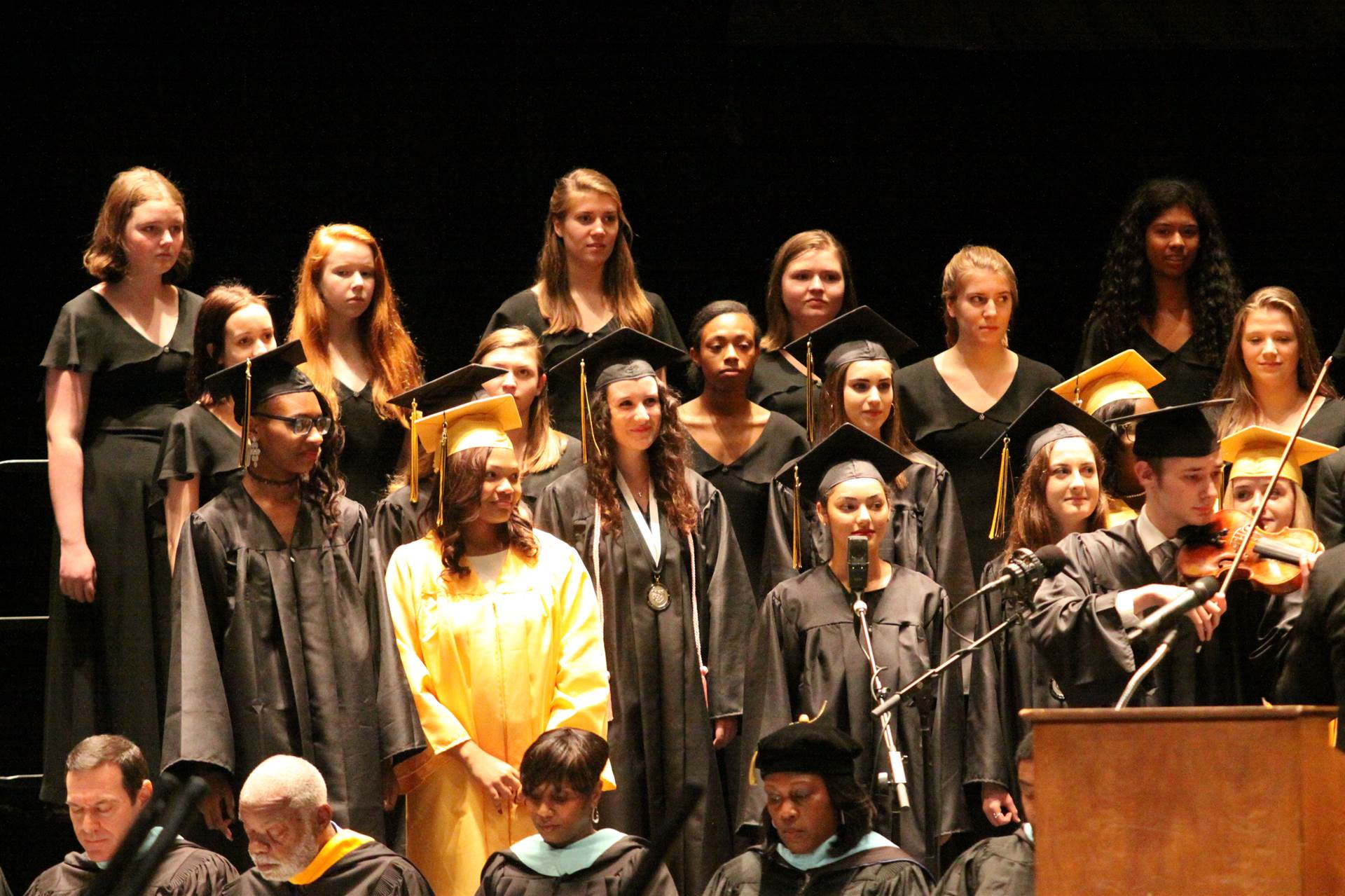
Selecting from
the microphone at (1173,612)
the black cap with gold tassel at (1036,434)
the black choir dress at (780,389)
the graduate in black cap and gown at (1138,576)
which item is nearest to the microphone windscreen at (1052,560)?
the graduate in black cap and gown at (1138,576)

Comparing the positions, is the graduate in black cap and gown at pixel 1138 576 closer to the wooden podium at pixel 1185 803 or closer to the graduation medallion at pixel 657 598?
the wooden podium at pixel 1185 803

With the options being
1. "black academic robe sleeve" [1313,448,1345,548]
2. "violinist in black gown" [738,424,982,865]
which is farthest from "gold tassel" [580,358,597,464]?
"black academic robe sleeve" [1313,448,1345,548]

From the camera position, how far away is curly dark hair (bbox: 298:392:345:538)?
202 inches

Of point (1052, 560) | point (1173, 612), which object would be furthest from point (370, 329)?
point (1173, 612)

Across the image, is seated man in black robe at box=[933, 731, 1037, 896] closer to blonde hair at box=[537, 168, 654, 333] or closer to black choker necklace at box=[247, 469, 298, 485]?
black choker necklace at box=[247, 469, 298, 485]

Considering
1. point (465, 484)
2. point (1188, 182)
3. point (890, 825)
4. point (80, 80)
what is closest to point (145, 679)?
point (465, 484)

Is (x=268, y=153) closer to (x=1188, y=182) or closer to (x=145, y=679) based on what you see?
(x=145, y=679)

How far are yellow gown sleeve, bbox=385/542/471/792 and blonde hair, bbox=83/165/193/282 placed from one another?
4.56ft

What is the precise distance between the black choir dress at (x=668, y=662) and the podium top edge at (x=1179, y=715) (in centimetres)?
228

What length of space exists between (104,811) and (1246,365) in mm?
3781

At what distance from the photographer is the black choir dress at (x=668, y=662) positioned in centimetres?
541

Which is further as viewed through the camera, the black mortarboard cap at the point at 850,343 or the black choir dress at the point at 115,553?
the black mortarboard cap at the point at 850,343

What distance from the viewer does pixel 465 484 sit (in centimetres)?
516

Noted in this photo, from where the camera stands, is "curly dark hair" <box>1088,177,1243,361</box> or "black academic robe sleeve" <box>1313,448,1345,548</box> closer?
"black academic robe sleeve" <box>1313,448,1345,548</box>
